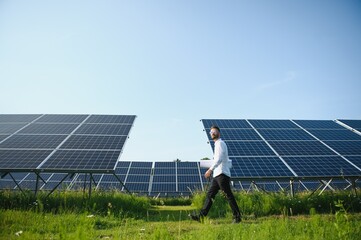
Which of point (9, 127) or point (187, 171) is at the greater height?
point (9, 127)

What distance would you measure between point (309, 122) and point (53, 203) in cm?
1662

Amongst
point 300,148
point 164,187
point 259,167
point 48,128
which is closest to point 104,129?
point 48,128

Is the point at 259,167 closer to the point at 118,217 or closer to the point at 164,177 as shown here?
the point at 118,217

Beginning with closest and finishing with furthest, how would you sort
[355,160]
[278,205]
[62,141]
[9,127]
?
[278,205], [355,160], [62,141], [9,127]

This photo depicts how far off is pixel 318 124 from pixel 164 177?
1147 centimetres

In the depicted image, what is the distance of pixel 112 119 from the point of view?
615 inches

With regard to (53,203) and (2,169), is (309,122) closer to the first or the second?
(53,203)

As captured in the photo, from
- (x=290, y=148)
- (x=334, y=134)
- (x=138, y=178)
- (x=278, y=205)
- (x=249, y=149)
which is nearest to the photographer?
(x=278, y=205)

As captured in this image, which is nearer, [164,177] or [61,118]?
[61,118]

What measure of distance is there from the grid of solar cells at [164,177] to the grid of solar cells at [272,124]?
689cm

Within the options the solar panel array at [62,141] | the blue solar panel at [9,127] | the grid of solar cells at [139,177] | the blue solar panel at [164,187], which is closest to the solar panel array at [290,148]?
the solar panel array at [62,141]

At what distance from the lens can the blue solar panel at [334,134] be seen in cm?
1476

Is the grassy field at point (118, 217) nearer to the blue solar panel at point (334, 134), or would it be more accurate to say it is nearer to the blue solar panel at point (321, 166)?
the blue solar panel at point (321, 166)

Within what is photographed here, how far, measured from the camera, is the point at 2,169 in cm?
878
